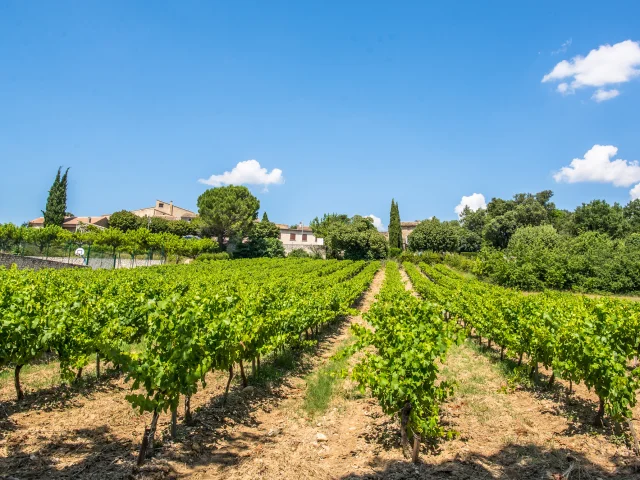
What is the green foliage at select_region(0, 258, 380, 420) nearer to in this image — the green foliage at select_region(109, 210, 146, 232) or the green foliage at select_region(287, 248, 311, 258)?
the green foliage at select_region(287, 248, 311, 258)

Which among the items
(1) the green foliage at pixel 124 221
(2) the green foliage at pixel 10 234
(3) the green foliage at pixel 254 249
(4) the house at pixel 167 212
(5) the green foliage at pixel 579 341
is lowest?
(5) the green foliage at pixel 579 341

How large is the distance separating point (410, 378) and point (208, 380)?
4.74 meters

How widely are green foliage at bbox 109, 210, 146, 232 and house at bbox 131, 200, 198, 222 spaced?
9.68m

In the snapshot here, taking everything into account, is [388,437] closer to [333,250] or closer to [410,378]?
[410,378]

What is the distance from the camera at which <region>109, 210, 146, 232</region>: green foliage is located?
192 feet

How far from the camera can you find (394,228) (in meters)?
69.6

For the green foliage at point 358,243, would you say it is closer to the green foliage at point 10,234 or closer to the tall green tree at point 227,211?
the tall green tree at point 227,211

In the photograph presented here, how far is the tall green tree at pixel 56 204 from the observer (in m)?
55.4

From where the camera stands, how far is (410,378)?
4.48 meters

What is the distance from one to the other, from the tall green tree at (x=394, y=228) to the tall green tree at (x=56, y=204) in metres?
50.3

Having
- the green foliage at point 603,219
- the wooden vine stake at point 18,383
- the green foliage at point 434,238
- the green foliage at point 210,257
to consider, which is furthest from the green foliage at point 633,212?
the wooden vine stake at point 18,383

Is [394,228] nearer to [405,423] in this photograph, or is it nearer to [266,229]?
[266,229]

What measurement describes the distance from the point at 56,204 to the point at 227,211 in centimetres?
2509

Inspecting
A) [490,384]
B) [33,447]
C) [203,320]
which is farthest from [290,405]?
[490,384]
